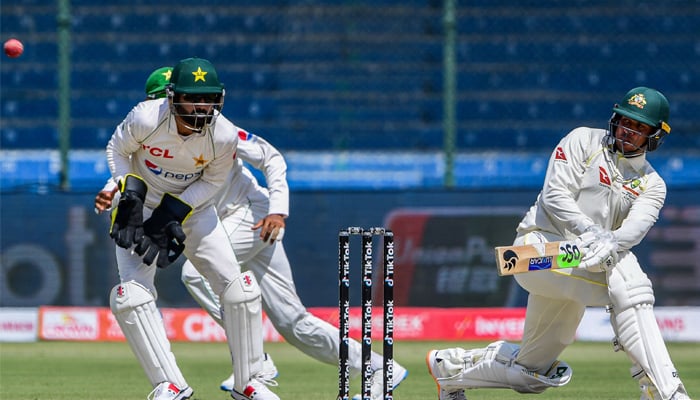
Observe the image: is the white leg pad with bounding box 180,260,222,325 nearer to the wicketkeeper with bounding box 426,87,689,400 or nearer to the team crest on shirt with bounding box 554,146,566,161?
the wicketkeeper with bounding box 426,87,689,400

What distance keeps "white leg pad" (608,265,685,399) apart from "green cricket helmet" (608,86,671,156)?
2.02 feet

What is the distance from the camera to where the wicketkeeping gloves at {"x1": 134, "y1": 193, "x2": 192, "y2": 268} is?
5.49 meters

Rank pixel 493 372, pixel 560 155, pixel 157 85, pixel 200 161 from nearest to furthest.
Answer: pixel 560 155 < pixel 200 161 < pixel 493 372 < pixel 157 85

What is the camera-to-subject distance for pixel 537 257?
5145mm

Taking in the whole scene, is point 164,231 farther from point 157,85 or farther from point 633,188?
point 633,188

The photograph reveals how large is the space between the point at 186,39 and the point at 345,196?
3.86m

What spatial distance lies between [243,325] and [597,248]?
5.61 feet

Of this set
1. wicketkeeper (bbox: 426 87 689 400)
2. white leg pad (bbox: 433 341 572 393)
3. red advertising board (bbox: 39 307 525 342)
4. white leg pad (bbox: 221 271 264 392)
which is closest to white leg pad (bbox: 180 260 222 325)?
white leg pad (bbox: 221 271 264 392)

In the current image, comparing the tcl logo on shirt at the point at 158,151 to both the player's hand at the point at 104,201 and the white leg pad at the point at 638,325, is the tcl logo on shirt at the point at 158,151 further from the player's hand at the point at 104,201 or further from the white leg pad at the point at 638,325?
the white leg pad at the point at 638,325

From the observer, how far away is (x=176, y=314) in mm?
11242

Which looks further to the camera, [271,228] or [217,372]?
[217,372]

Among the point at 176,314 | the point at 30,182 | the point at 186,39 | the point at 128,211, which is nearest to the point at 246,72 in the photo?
the point at 186,39

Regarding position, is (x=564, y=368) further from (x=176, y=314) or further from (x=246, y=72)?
(x=246, y=72)

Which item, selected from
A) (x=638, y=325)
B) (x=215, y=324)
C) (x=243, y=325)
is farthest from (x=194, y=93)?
(x=215, y=324)
